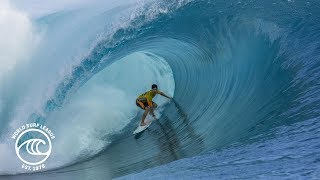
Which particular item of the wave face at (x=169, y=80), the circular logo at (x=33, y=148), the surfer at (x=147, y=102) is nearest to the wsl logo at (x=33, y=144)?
the circular logo at (x=33, y=148)

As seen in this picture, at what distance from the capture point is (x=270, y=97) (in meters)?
6.87

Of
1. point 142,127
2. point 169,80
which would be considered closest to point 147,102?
point 142,127

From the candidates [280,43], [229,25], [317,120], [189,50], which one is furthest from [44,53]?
[317,120]

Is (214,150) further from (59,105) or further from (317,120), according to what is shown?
(59,105)

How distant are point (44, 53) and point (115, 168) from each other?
5.97m

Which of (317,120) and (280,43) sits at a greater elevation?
(280,43)

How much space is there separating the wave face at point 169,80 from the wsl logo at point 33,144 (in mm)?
209

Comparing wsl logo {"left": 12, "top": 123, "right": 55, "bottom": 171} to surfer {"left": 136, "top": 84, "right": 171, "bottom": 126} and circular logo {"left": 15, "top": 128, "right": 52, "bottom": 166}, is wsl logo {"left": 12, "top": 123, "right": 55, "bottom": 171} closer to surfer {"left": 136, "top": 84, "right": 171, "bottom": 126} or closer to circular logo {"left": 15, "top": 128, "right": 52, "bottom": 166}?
circular logo {"left": 15, "top": 128, "right": 52, "bottom": 166}

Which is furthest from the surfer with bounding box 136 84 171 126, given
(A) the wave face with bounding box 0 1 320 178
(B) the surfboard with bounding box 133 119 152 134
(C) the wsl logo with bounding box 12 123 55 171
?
(C) the wsl logo with bounding box 12 123 55 171

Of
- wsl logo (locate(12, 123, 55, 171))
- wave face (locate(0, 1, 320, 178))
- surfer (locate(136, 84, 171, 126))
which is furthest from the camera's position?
surfer (locate(136, 84, 171, 126))

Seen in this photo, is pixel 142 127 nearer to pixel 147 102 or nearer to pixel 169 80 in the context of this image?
pixel 147 102

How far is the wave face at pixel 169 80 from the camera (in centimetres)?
691

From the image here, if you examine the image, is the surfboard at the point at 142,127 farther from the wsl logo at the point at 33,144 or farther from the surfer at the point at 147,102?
the wsl logo at the point at 33,144

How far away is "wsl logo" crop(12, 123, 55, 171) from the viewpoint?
30.4ft
